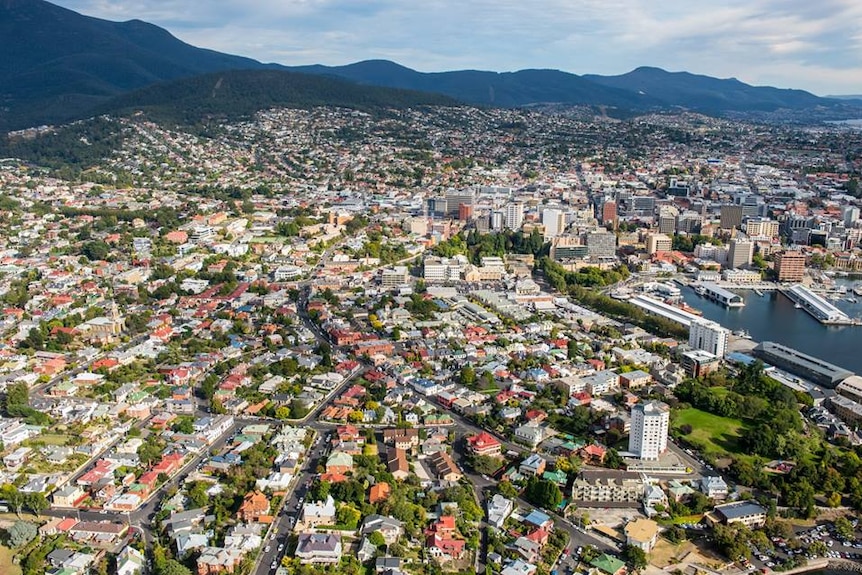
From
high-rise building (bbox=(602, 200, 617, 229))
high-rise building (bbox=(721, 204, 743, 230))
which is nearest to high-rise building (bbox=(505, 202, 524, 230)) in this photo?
high-rise building (bbox=(602, 200, 617, 229))

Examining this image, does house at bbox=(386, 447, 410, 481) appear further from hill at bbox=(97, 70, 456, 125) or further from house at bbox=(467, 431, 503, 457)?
hill at bbox=(97, 70, 456, 125)

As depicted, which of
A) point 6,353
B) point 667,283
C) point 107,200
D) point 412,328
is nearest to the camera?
point 6,353

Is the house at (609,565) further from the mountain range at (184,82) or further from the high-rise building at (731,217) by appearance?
the mountain range at (184,82)

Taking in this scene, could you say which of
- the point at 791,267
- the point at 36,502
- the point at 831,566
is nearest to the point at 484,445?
the point at 831,566

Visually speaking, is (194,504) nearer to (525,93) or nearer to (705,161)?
(705,161)

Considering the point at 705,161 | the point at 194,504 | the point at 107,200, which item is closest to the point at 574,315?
the point at 194,504

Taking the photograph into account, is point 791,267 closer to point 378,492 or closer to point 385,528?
point 378,492
